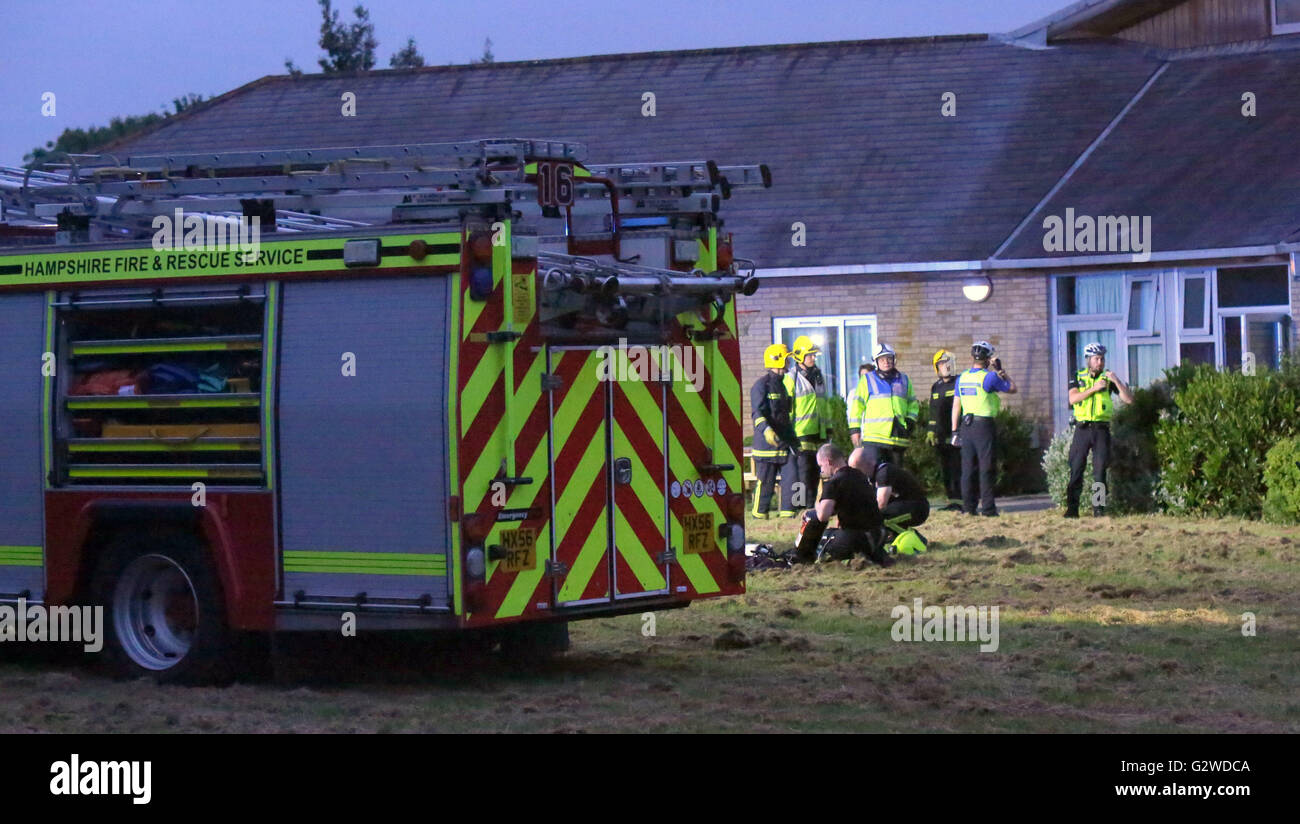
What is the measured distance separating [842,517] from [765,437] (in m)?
5.51

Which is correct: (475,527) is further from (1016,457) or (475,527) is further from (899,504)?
(1016,457)

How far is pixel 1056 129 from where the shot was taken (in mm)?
27594

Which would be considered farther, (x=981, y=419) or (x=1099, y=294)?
(x=1099, y=294)

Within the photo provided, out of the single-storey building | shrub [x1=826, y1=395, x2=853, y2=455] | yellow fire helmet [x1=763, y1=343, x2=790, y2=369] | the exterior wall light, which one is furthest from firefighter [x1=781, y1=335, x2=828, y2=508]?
the exterior wall light

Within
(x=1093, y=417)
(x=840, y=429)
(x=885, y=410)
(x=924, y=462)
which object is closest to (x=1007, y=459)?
(x=924, y=462)

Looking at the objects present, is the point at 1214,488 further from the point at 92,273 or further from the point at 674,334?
the point at 92,273

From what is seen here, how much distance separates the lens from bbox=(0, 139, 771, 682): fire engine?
30.3ft

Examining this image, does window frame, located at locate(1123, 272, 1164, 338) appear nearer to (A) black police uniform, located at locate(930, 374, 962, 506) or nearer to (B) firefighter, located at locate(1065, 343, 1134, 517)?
(A) black police uniform, located at locate(930, 374, 962, 506)

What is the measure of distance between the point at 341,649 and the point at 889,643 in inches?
130

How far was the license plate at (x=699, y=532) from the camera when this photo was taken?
10.5 metres

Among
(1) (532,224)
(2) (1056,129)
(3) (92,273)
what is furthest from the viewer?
(2) (1056,129)

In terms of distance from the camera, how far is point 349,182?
9734 millimetres

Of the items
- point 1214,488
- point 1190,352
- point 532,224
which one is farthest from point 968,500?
point 532,224

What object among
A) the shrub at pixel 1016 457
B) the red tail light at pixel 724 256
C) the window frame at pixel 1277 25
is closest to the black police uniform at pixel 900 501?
the red tail light at pixel 724 256
